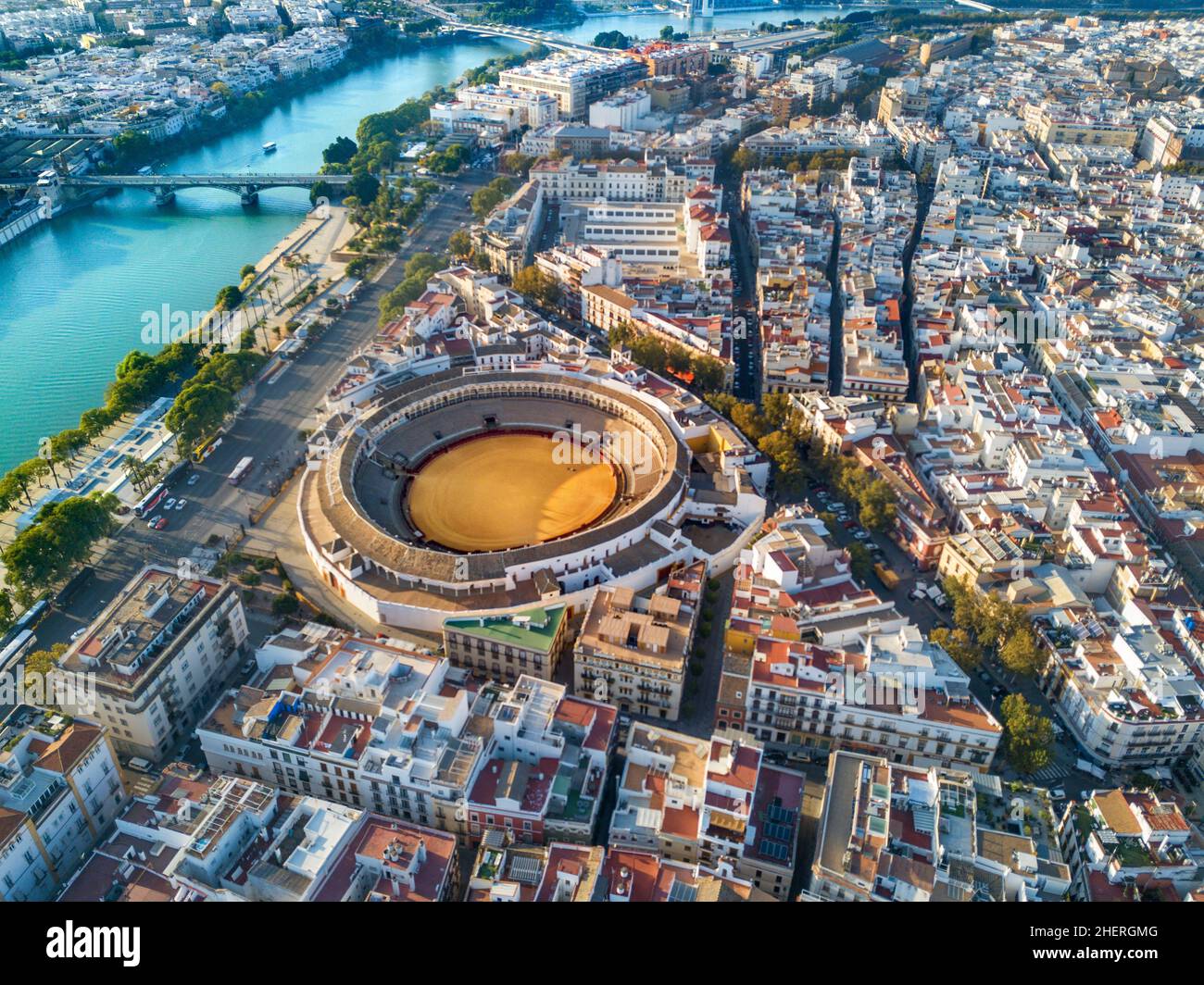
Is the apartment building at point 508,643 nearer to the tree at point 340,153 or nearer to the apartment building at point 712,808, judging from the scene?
the apartment building at point 712,808

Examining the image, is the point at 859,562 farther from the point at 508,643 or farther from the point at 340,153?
the point at 340,153

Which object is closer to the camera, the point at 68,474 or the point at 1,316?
the point at 68,474

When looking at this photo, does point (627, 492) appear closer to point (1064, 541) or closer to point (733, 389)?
point (733, 389)

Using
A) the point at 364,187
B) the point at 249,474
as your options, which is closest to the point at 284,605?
the point at 249,474

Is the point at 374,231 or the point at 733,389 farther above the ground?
the point at 374,231

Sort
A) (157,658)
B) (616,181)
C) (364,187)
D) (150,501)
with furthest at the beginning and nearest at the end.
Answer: (364,187)
(616,181)
(150,501)
(157,658)
